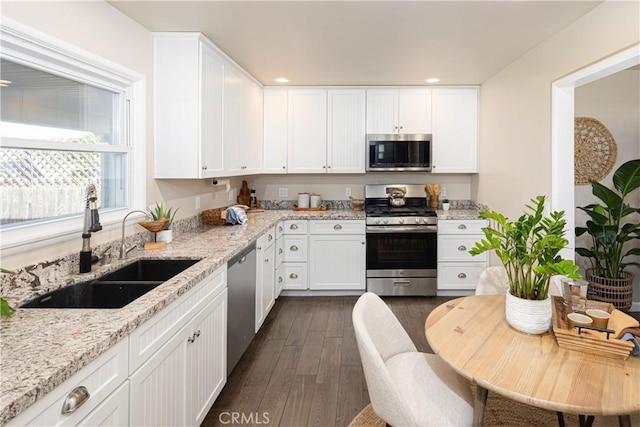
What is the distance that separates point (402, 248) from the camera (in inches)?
161

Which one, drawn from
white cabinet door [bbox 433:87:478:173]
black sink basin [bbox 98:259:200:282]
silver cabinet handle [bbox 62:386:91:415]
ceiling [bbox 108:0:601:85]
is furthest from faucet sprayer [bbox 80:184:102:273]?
white cabinet door [bbox 433:87:478:173]

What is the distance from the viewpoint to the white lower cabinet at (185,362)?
54.2 inches

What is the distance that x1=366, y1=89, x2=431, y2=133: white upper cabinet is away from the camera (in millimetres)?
4320

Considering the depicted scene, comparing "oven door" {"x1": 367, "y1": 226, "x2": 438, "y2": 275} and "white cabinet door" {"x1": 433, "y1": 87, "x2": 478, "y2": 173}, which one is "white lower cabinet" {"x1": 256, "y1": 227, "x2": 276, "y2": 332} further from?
"white cabinet door" {"x1": 433, "y1": 87, "x2": 478, "y2": 173}

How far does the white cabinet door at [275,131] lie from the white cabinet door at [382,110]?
99 cm

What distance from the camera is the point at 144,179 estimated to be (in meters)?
2.56

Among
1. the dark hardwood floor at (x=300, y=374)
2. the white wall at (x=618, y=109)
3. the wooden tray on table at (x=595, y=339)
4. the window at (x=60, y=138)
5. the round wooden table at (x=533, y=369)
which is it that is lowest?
the dark hardwood floor at (x=300, y=374)

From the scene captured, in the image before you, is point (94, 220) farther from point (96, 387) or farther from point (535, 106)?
point (535, 106)

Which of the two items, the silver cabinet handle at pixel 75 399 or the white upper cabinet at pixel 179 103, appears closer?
the silver cabinet handle at pixel 75 399

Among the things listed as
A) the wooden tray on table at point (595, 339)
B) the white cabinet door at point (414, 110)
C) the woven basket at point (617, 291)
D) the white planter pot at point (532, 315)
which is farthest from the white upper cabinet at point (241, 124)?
the woven basket at point (617, 291)

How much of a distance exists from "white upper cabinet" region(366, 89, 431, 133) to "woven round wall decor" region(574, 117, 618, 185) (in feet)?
4.89

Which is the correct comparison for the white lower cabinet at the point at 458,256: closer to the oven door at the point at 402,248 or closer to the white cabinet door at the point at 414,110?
the oven door at the point at 402,248

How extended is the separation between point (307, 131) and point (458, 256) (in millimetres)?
2219

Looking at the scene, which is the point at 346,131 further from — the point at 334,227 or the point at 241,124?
the point at 241,124
